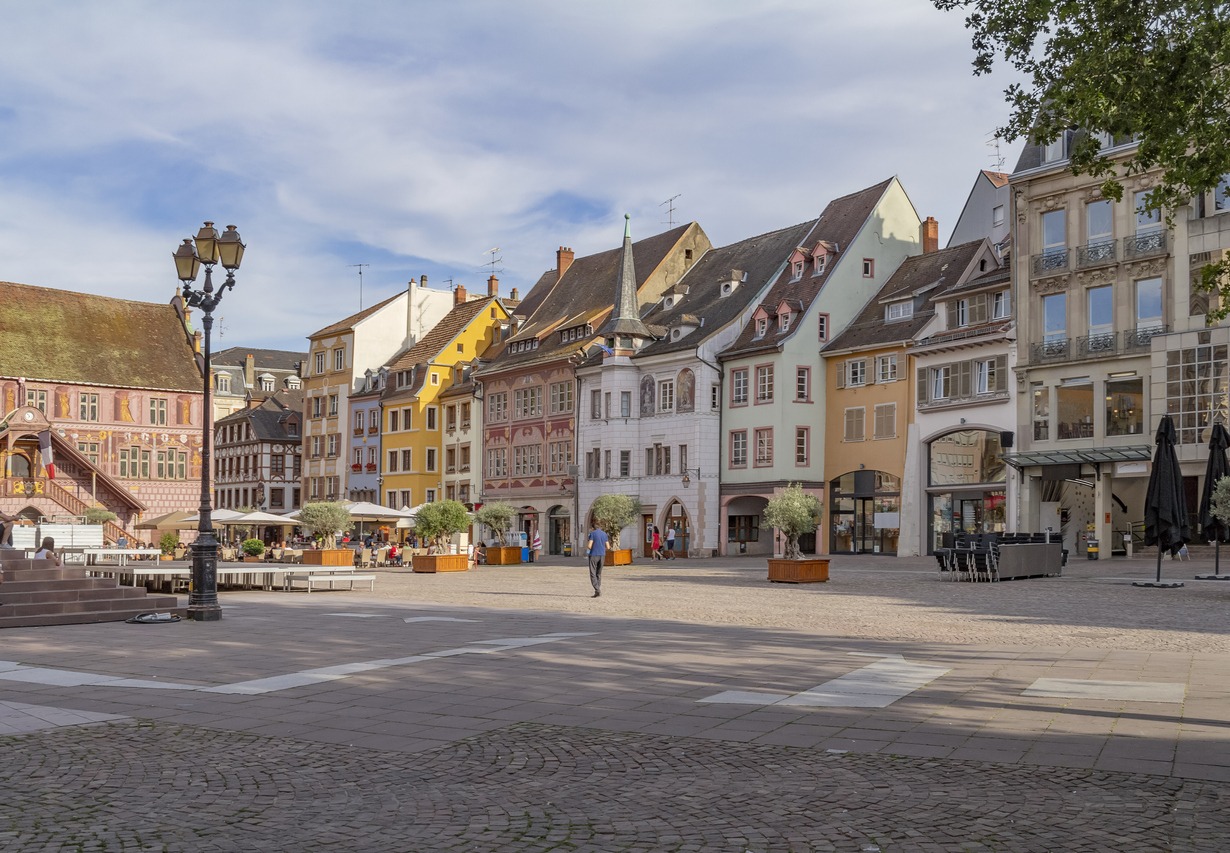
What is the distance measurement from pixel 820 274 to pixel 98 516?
34446mm

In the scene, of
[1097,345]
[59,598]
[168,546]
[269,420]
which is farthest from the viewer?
[269,420]

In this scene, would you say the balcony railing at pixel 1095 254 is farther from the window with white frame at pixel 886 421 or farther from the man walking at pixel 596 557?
the man walking at pixel 596 557

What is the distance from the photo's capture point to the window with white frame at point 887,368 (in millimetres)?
48250

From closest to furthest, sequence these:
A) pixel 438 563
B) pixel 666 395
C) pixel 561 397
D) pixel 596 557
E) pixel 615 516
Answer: pixel 596 557 < pixel 438 563 < pixel 615 516 < pixel 666 395 < pixel 561 397

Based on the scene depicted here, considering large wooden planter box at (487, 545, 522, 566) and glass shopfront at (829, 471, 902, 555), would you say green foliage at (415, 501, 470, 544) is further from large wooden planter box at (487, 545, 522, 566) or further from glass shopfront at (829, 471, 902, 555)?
glass shopfront at (829, 471, 902, 555)

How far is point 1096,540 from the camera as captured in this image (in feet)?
133

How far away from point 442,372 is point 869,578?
4224cm

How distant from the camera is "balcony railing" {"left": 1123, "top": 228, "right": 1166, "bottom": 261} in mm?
39062

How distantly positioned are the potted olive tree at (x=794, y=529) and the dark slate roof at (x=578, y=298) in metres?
28.1

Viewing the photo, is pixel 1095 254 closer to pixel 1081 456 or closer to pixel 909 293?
pixel 1081 456

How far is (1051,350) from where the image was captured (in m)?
42.3

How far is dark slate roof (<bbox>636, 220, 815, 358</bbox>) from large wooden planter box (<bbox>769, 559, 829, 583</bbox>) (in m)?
23.5

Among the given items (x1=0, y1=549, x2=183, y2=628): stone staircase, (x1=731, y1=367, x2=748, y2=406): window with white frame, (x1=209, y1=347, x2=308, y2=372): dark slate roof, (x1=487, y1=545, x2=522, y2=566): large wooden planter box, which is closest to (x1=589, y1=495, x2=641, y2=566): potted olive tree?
(x1=487, y1=545, x2=522, y2=566): large wooden planter box

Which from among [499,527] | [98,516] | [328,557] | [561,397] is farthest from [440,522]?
[98,516]
